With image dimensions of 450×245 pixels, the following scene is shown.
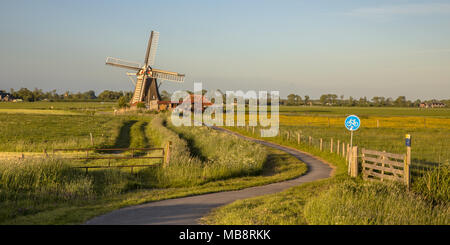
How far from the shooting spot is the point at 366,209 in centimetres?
1045

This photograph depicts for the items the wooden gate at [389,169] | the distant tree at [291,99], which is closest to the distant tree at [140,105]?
the wooden gate at [389,169]

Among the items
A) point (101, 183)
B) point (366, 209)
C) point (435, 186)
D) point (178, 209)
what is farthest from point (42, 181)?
point (435, 186)

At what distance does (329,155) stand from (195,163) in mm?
9808

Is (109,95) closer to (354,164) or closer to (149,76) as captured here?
(149,76)

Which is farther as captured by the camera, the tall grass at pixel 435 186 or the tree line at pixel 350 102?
the tree line at pixel 350 102

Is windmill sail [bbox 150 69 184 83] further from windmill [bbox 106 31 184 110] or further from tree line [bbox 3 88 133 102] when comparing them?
tree line [bbox 3 88 133 102]

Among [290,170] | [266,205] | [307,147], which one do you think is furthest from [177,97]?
[266,205]

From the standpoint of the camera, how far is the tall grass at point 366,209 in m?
9.48

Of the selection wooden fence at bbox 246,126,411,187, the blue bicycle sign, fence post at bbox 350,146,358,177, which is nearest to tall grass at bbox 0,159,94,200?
fence post at bbox 350,146,358,177

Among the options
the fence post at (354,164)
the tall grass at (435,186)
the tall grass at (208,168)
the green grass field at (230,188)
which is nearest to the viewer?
the green grass field at (230,188)

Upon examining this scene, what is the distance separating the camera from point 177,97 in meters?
93.2

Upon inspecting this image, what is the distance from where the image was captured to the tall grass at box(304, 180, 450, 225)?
948 cm

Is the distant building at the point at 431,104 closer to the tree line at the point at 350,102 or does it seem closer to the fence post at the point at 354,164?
the tree line at the point at 350,102
